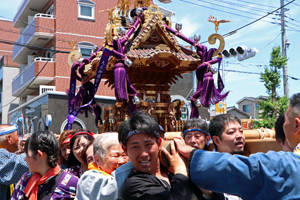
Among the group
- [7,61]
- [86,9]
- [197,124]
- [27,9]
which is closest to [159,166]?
[197,124]

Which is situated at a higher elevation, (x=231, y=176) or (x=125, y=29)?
(x=125, y=29)

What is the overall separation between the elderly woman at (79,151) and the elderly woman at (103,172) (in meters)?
0.66

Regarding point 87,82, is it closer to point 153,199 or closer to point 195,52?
point 195,52

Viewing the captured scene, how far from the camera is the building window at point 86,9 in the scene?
56.5ft

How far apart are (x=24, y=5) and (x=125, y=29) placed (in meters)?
14.1

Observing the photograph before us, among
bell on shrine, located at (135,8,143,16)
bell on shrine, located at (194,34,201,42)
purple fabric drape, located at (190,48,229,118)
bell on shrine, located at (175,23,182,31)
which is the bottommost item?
purple fabric drape, located at (190,48,229,118)

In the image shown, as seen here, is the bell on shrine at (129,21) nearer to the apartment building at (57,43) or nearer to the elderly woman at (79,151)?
the elderly woman at (79,151)

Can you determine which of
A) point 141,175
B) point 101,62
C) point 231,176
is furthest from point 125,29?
point 231,176

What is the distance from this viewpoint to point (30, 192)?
2.53m

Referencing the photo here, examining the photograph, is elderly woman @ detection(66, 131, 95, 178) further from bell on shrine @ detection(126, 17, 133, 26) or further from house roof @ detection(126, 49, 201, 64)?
bell on shrine @ detection(126, 17, 133, 26)

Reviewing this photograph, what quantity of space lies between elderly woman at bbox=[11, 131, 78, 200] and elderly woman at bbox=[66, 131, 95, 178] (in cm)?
42

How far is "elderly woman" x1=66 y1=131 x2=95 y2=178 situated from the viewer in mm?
3125

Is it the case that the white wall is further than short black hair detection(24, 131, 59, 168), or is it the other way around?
the white wall

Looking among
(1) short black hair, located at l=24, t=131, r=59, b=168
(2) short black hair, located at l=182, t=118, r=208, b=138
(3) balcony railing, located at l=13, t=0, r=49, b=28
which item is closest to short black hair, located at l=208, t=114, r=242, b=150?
(2) short black hair, located at l=182, t=118, r=208, b=138
